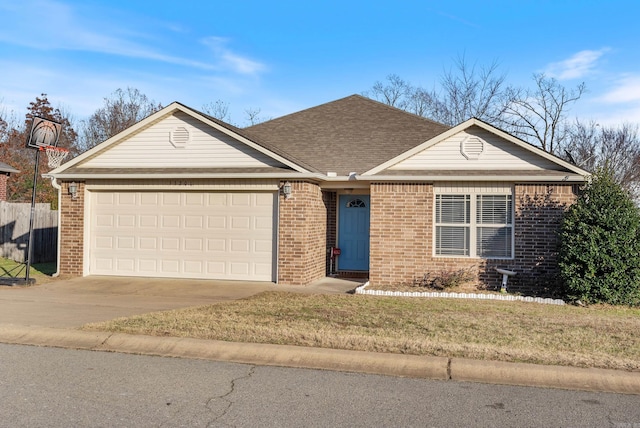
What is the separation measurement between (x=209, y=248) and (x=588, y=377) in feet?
32.1

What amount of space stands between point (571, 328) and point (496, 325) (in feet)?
3.49

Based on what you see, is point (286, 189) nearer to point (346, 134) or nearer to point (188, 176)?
point (188, 176)

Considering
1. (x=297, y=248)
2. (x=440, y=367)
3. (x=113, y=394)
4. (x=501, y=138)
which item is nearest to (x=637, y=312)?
(x=501, y=138)

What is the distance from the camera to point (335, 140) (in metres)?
16.9

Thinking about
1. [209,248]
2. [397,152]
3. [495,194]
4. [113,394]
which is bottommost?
[113,394]

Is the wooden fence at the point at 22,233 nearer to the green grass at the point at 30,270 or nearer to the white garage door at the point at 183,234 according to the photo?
the green grass at the point at 30,270

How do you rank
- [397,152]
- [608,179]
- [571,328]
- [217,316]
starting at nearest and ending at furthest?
[571,328] < [217,316] < [608,179] < [397,152]

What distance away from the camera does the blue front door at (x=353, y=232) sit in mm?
15664

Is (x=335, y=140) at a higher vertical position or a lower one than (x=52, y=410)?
higher

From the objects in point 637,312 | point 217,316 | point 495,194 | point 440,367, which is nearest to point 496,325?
point 440,367

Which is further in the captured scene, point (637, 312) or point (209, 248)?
point (209, 248)

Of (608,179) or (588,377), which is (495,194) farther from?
(588,377)

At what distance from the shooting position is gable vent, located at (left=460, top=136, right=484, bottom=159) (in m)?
13.1

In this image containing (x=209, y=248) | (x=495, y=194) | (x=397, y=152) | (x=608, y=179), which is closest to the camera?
(x=608, y=179)
